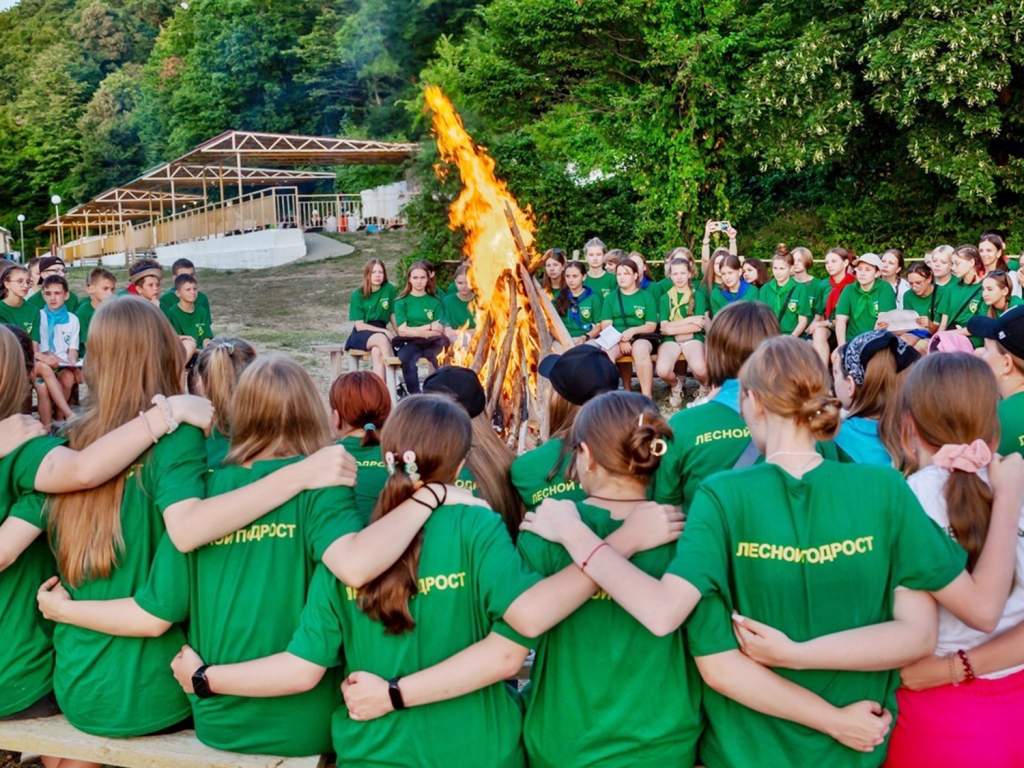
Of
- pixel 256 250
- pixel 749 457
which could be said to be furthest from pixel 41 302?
pixel 256 250

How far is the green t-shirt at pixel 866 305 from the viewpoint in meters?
11.0

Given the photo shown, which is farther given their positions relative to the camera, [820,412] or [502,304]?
[502,304]

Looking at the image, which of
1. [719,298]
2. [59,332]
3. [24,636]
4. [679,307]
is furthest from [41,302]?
[24,636]

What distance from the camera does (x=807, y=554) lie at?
270 cm

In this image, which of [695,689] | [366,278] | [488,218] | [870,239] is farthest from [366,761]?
[870,239]

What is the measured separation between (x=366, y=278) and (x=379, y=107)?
129 ft

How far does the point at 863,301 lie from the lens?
11.0 metres

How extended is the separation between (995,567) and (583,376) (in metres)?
1.77

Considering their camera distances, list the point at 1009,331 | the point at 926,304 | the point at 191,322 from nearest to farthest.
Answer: the point at 1009,331, the point at 926,304, the point at 191,322

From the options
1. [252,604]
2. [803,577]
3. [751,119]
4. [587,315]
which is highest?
[751,119]

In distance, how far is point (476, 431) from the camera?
416 centimetres

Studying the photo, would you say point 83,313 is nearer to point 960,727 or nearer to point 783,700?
point 783,700

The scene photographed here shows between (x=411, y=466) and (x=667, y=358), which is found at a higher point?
(x=411, y=466)

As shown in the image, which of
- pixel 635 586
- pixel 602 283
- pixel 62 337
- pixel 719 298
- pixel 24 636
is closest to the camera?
pixel 635 586
